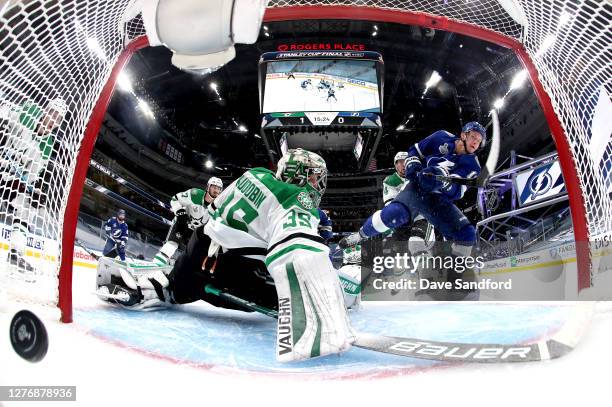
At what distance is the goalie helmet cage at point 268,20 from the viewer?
0.63 metres

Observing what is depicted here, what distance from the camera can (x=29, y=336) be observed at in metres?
Answer: 0.43

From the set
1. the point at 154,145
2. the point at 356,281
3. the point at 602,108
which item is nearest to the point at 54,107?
the point at 356,281

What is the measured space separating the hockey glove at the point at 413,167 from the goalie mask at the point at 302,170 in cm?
84

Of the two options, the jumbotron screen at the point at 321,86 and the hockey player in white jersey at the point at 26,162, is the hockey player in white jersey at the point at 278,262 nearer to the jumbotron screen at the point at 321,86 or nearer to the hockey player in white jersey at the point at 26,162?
the hockey player in white jersey at the point at 26,162

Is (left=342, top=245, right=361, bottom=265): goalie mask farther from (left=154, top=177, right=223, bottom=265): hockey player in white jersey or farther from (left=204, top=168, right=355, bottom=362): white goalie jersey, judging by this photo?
(left=204, top=168, right=355, bottom=362): white goalie jersey

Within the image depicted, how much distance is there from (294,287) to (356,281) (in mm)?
465

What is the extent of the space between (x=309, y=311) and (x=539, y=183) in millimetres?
2432

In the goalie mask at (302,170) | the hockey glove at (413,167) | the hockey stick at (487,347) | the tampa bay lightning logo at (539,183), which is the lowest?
the hockey stick at (487,347)

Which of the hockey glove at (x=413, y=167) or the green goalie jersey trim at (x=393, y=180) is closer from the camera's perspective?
the hockey glove at (x=413, y=167)

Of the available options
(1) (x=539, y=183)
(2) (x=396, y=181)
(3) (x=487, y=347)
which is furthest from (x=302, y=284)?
(1) (x=539, y=183)

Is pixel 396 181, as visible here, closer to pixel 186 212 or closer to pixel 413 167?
pixel 413 167

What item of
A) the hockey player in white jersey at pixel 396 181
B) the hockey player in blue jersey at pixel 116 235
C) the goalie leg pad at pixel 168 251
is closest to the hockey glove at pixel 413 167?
the hockey player in white jersey at pixel 396 181

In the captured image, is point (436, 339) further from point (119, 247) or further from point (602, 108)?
point (119, 247)

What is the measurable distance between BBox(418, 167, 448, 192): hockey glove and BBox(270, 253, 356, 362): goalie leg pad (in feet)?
3.21
